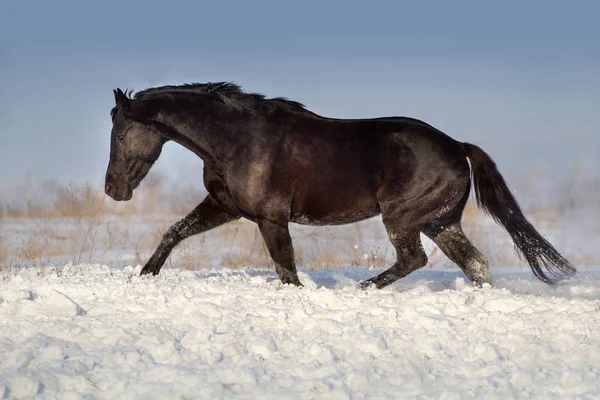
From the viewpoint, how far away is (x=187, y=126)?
7.32 m

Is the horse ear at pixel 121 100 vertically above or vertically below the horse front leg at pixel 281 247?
above

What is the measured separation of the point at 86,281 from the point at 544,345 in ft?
14.1

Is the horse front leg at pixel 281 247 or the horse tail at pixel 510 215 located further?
the horse tail at pixel 510 215

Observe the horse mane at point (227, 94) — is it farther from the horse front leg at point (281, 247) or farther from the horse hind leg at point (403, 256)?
the horse hind leg at point (403, 256)

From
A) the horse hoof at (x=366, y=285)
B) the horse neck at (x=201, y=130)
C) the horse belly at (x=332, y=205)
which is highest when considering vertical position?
the horse neck at (x=201, y=130)

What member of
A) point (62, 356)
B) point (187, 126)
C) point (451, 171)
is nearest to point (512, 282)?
point (451, 171)

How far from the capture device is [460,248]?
766 cm

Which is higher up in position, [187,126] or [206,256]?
[187,126]

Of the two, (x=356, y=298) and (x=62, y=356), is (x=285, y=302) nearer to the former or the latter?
(x=356, y=298)

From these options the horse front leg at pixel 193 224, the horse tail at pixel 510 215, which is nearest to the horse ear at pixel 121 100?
the horse front leg at pixel 193 224

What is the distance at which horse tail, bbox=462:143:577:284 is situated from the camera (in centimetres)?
768

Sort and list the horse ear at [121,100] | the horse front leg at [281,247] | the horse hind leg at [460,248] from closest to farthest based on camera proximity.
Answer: the horse front leg at [281,247] < the horse ear at [121,100] < the horse hind leg at [460,248]

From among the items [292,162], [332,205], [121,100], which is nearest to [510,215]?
[332,205]

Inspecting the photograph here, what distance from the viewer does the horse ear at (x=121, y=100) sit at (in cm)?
734
